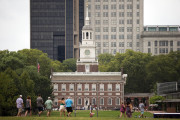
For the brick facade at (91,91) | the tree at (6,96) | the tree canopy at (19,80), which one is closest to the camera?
the tree at (6,96)

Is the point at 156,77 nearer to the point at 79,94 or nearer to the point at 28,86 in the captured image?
the point at 79,94

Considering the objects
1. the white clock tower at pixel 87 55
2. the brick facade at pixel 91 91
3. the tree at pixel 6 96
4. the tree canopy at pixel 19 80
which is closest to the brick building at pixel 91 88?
the brick facade at pixel 91 91

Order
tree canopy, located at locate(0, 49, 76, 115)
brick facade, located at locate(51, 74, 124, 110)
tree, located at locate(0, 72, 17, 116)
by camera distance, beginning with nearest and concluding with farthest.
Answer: tree, located at locate(0, 72, 17, 116), tree canopy, located at locate(0, 49, 76, 115), brick facade, located at locate(51, 74, 124, 110)

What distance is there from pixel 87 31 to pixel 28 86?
56016 millimetres

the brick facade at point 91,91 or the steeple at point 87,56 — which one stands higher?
the steeple at point 87,56

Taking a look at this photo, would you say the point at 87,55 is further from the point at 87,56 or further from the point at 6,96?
the point at 6,96

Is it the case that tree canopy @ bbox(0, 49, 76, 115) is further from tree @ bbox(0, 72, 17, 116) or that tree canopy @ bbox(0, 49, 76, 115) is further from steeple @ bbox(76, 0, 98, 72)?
steeple @ bbox(76, 0, 98, 72)

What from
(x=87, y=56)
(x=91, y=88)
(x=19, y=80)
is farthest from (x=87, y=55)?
(x=19, y=80)

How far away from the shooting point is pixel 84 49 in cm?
12538

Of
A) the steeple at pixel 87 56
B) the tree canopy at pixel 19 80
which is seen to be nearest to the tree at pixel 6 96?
the tree canopy at pixel 19 80

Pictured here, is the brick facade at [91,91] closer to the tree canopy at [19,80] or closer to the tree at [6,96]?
the tree canopy at [19,80]

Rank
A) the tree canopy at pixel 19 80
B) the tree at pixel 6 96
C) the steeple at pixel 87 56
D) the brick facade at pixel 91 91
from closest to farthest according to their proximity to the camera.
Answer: the tree at pixel 6 96 < the tree canopy at pixel 19 80 < the brick facade at pixel 91 91 < the steeple at pixel 87 56

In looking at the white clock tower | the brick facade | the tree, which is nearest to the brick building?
the brick facade

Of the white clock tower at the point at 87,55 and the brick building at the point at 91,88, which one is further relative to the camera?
the white clock tower at the point at 87,55
